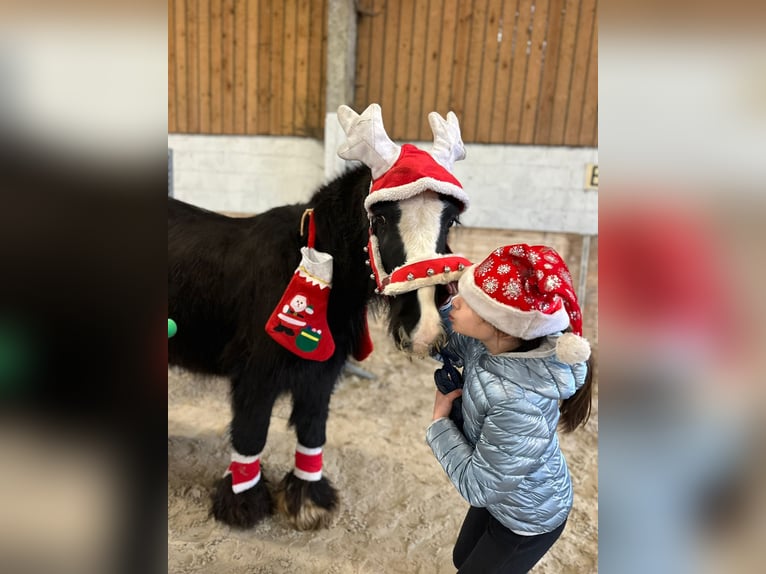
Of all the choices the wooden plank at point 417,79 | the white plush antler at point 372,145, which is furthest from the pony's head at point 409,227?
the wooden plank at point 417,79

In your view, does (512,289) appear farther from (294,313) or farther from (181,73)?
(181,73)

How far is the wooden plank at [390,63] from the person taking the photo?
3.52m

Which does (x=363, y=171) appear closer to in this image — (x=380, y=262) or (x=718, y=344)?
(x=380, y=262)

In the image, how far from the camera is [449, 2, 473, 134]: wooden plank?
3.45 meters

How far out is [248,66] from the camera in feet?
12.4

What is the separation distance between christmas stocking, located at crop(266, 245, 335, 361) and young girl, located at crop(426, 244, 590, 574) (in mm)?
579

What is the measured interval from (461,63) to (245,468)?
335 cm

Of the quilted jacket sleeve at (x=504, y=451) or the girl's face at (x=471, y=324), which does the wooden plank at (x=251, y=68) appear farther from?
the quilted jacket sleeve at (x=504, y=451)

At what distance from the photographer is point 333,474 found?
2.22 meters

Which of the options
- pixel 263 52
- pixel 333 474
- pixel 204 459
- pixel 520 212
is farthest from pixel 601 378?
pixel 263 52

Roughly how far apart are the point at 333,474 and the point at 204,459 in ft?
2.25

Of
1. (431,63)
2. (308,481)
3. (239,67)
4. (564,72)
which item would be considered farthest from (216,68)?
(308,481)

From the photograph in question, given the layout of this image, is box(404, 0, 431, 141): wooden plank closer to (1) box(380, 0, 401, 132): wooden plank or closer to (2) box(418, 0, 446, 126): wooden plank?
(2) box(418, 0, 446, 126): wooden plank

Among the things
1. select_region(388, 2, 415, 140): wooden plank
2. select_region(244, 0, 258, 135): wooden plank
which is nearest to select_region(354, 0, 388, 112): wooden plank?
select_region(388, 2, 415, 140): wooden plank
